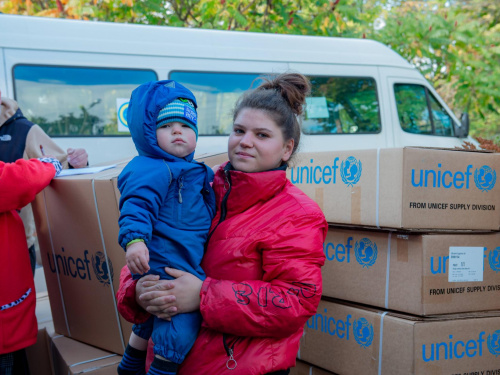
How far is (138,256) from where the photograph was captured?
59.6 inches

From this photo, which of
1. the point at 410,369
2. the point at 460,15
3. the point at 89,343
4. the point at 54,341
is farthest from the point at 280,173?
the point at 460,15

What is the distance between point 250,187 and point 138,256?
41 centimetres

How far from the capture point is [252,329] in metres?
1.57

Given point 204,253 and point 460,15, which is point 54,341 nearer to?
point 204,253

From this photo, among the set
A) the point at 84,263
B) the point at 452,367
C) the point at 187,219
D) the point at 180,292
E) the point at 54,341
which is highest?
the point at 187,219

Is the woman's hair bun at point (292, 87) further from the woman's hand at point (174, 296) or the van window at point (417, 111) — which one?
the van window at point (417, 111)

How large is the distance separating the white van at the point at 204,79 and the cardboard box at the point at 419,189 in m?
3.14

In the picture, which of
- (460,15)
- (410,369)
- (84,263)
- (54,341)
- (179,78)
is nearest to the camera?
(410,369)

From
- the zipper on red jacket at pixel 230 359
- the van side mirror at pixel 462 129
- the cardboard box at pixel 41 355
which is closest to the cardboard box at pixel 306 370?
the zipper on red jacket at pixel 230 359

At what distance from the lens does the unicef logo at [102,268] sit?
8.25 feet

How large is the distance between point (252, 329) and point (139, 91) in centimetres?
84

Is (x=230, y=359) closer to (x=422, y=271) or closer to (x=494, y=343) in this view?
(x=422, y=271)

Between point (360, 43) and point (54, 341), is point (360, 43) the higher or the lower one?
the higher one

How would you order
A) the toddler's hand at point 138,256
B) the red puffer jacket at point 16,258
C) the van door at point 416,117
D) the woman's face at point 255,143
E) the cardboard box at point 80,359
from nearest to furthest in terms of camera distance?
the toddler's hand at point 138,256 < the woman's face at point 255,143 < the red puffer jacket at point 16,258 < the cardboard box at point 80,359 < the van door at point 416,117
